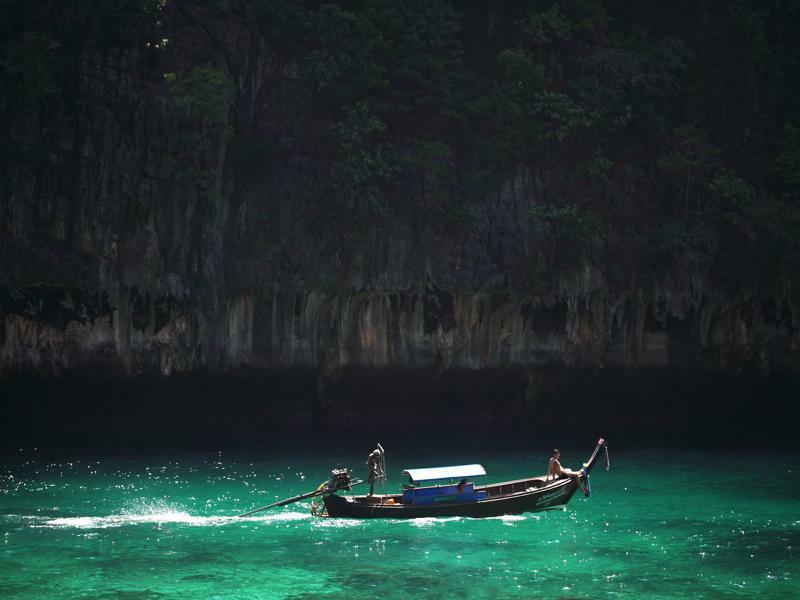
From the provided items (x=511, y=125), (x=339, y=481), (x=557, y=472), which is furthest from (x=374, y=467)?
(x=511, y=125)

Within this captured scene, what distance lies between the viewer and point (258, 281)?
3378 cm

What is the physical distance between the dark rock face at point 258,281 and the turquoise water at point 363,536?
3.98 meters

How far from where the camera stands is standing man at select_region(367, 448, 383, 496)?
2481 cm

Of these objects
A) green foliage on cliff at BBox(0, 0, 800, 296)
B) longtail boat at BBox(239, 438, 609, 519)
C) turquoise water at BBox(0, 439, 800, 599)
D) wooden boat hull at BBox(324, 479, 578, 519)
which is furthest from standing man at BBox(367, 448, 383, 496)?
green foliage on cliff at BBox(0, 0, 800, 296)

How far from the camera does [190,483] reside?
1095 inches

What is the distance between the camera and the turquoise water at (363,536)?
19375mm

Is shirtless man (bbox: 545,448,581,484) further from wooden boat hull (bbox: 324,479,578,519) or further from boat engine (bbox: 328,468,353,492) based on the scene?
boat engine (bbox: 328,468,353,492)

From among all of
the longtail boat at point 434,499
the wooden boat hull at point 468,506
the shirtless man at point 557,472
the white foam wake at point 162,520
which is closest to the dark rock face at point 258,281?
the white foam wake at point 162,520

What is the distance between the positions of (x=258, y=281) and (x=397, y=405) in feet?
20.7

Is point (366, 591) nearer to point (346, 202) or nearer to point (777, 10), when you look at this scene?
point (346, 202)

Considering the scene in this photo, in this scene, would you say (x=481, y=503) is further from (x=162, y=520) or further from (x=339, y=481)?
(x=162, y=520)

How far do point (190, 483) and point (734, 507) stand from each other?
13364 millimetres

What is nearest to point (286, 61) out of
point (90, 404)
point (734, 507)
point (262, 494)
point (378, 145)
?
point (378, 145)

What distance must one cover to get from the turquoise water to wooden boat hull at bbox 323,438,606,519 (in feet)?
0.83
